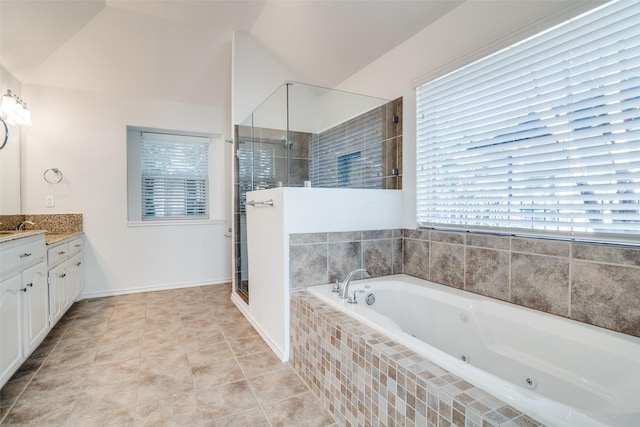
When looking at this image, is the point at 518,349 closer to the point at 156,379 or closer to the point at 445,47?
the point at 445,47

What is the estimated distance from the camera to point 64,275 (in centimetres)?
274

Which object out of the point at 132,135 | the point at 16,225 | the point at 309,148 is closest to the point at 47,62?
the point at 132,135

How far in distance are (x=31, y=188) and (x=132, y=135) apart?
1.18 metres

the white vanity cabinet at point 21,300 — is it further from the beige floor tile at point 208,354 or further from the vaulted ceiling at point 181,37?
the vaulted ceiling at point 181,37

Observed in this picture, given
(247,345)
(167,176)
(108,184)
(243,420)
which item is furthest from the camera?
(167,176)

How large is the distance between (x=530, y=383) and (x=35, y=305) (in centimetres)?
299

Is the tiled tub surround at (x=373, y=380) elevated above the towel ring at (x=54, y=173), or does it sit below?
A: below

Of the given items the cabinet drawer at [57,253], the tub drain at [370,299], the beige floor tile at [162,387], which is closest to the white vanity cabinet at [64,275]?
the cabinet drawer at [57,253]

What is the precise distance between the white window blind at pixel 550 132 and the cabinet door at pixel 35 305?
2838mm

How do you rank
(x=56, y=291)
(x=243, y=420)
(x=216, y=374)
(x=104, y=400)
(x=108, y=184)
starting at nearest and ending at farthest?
(x=243, y=420) → (x=104, y=400) → (x=216, y=374) → (x=56, y=291) → (x=108, y=184)

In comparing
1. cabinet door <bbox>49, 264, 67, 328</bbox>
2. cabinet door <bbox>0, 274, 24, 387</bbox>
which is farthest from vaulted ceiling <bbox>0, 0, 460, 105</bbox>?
cabinet door <bbox>0, 274, 24, 387</bbox>

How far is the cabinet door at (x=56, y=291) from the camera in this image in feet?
7.91

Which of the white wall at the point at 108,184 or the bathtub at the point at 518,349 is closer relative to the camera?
the bathtub at the point at 518,349

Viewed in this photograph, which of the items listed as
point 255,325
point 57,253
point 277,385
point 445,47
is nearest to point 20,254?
point 57,253
